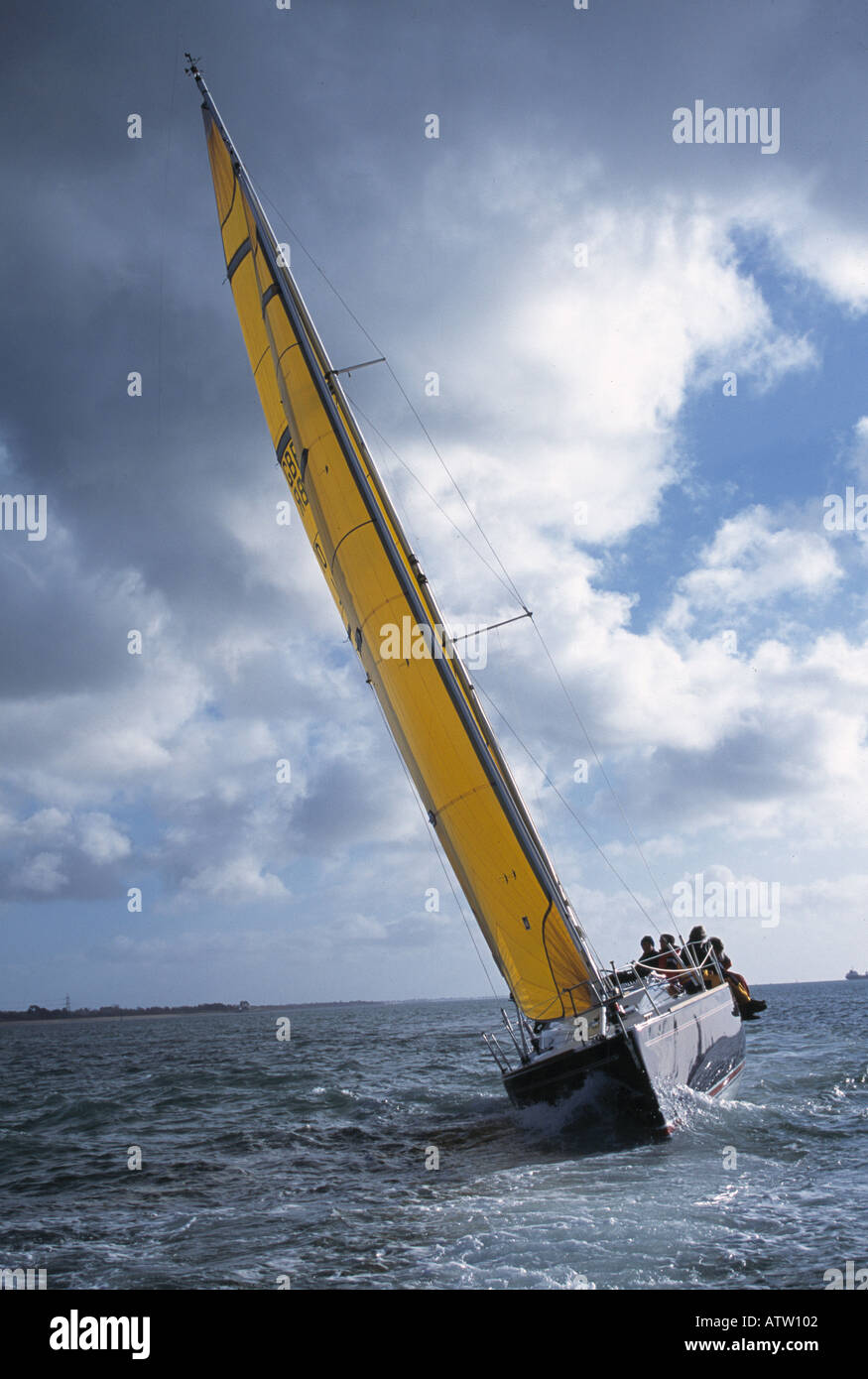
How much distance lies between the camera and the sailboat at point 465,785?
385 inches

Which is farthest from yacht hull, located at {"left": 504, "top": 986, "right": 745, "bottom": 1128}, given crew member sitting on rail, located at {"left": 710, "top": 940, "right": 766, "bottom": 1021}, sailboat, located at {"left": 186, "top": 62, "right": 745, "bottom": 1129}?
crew member sitting on rail, located at {"left": 710, "top": 940, "right": 766, "bottom": 1021}

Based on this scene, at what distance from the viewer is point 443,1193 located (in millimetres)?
8711

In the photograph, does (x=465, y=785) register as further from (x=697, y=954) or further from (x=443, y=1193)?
(x=697, y=954)

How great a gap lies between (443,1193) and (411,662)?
5770mm

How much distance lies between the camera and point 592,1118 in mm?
9547

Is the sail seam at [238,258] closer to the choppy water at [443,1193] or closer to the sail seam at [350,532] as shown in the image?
the sail seam at [350,532]

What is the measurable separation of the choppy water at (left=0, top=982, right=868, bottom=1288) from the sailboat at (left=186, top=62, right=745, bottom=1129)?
726 millimetres

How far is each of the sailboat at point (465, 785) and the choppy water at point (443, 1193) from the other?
28.6 inches

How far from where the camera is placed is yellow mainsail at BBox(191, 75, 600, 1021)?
1044cm

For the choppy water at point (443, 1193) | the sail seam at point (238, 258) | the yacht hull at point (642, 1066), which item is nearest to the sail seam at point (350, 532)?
the sail seam at point (238, 258)

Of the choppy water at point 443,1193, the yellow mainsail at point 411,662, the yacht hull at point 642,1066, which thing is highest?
the yellow mainsail at point 411,662
